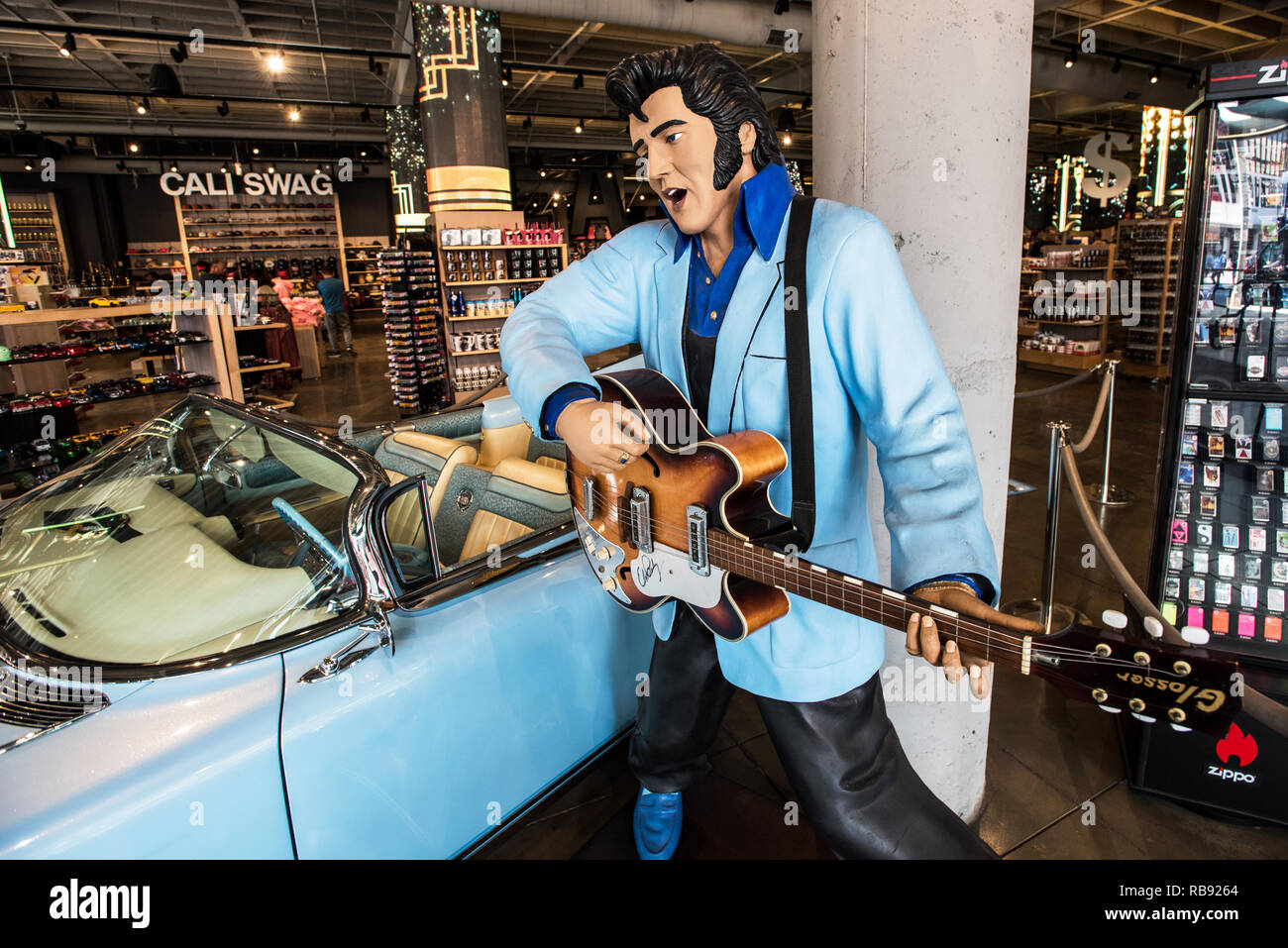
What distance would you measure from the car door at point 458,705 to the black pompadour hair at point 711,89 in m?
1.05

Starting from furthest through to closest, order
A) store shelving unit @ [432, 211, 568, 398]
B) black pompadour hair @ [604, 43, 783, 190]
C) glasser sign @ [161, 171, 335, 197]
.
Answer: glasser sign @ [161, 171, 335, 197], store shelving unit @ [432, 211, 568, 398], black pompadour hair @ [604, 43, 783, 190]

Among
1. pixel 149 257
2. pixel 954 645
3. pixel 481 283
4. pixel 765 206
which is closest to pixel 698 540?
pixel 954 645

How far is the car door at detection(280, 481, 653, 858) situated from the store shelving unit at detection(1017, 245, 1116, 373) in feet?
30.5

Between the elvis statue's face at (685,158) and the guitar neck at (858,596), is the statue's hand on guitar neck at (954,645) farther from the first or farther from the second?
the elvis statue's face at (685,158)

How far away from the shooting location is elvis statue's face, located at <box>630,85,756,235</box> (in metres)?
1.13

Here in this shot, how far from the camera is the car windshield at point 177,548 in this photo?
1.38 m

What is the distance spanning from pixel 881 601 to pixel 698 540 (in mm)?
306

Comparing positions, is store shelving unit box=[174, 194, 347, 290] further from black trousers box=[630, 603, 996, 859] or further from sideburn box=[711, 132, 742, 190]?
black trousers box=[630, 603, 996, 859]

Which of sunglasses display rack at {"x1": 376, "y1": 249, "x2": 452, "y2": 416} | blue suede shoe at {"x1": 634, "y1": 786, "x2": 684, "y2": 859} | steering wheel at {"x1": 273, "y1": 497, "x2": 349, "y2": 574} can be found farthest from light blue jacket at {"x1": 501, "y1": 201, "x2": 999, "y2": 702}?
sunglasses display rack at {"x1": 376, "y1": 249, "x2": 452, "y2": 416}

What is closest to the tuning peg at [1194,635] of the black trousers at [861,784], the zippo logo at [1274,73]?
the black trousers at [861,784]

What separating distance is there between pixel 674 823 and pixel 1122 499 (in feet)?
14.1

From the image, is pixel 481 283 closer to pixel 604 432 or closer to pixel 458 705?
pixel 458 705

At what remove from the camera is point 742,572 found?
42.4 inches

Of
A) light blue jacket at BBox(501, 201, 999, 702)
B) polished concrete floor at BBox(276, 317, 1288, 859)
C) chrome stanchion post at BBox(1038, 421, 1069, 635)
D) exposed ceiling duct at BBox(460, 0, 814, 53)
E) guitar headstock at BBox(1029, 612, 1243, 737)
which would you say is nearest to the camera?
guitar headstock at BBox(1029, 612, 1243, 737)
